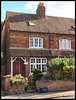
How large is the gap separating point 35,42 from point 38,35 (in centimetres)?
103

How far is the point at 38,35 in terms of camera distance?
21.2 m

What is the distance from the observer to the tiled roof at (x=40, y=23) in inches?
826

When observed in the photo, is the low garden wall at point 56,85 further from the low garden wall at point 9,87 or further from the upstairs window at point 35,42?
the upstairs window at point 35,42

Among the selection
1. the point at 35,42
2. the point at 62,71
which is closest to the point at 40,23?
the point at 35,42

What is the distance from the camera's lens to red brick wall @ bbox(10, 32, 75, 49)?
65.7 feet

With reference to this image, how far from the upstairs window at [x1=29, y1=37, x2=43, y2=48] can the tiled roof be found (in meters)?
1.23

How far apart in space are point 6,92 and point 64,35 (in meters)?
11.9

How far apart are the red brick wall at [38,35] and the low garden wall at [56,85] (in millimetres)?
6143

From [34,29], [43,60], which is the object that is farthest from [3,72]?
[34,29]

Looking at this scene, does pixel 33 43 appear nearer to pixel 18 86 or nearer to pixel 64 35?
pixel 64 35

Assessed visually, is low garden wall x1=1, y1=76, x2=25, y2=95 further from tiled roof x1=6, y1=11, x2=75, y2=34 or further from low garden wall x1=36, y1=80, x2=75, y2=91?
tiled roof x1=6, y1=11, x2=75, y2=34

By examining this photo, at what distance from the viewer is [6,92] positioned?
Result: 1498 centimetres

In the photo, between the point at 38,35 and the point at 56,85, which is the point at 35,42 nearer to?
the point at 38,35

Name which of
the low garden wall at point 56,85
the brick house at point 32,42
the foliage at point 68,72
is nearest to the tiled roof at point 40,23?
Answer: the brick house at point 32,42
